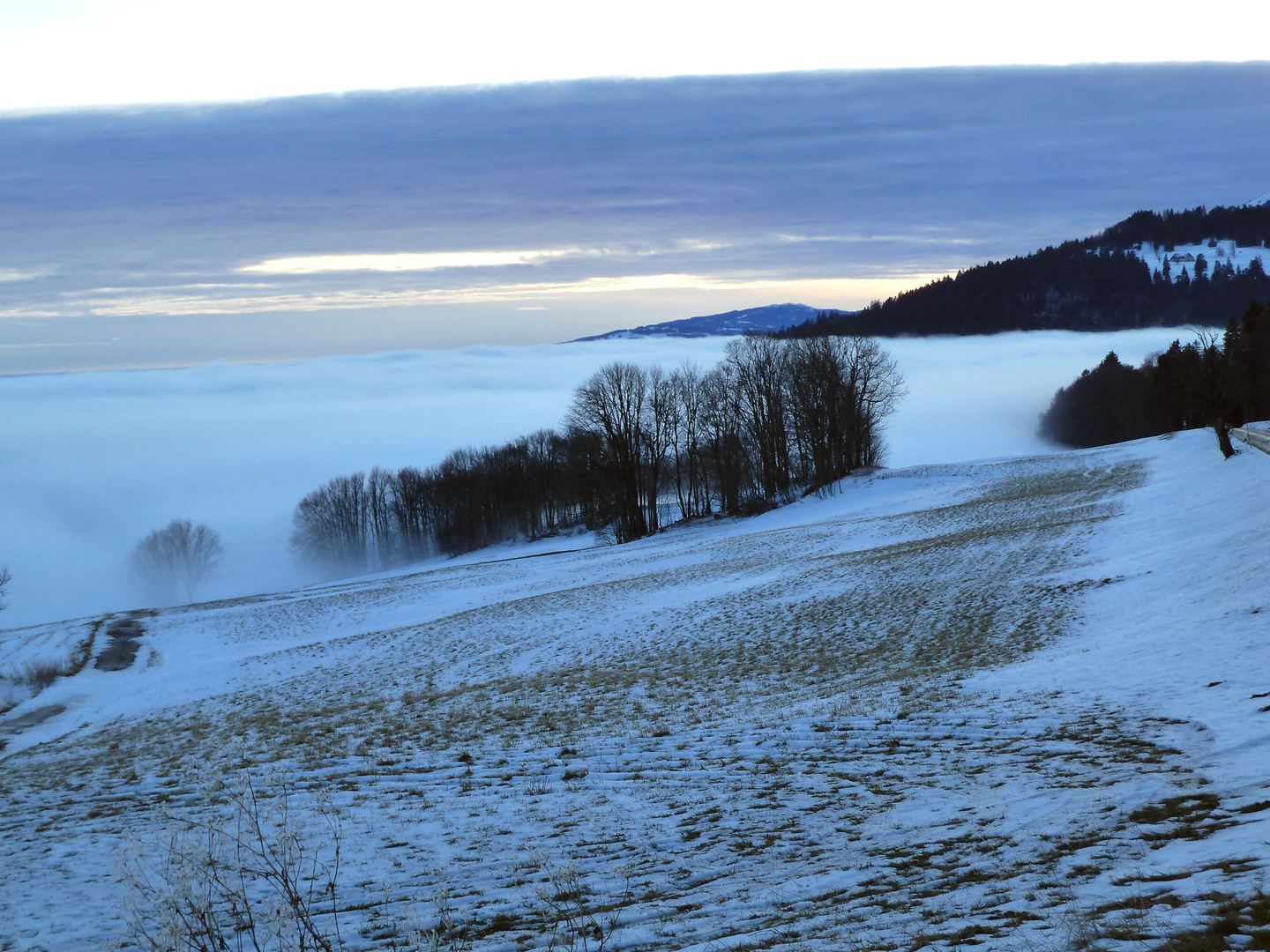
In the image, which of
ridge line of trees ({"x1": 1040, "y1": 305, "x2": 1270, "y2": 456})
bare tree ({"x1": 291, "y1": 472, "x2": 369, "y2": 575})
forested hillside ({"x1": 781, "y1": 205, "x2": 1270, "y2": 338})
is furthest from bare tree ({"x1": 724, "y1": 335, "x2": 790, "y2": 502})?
forested hillside ({"x1": 781, "y1": 205, "x2": 1270, "y2": 338})

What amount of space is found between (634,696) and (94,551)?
19235 centimetres

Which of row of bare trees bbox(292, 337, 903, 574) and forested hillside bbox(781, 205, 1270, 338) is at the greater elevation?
forested hillside bbox(781, 205, 1270, 338)

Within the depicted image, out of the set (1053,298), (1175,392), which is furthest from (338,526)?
(1053,298)

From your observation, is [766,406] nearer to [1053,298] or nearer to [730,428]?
[730,428]

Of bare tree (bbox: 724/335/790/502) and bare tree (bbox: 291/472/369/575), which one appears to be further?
bare tree (bbox: 291/472/369/575)

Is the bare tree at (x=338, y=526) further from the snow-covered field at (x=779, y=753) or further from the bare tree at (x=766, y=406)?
the snow-covered field at (x=779, y=753)

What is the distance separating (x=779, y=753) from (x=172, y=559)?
121877mm

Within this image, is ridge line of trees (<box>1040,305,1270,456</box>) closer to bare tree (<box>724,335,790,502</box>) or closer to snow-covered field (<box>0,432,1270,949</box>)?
snow-covered field (<box>0,432,1270,949</box>)

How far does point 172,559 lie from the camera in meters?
114

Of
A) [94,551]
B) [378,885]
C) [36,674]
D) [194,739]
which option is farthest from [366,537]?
[378,885]

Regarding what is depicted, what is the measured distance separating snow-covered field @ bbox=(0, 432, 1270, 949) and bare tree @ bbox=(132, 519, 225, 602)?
314 ft

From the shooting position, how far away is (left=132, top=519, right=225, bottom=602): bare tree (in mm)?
113938

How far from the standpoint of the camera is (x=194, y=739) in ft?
52.2

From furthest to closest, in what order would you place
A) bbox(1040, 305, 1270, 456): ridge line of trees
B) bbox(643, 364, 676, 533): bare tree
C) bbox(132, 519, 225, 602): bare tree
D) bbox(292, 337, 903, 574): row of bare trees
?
bbox(132, 519, 225, 602): bare tree < bbox(643, 364, 676, 533): bare tree < bbox(292, 337, 903, 574): row of bare trees < bbox(1040, 305, 1270, 456): ridge line of trees
